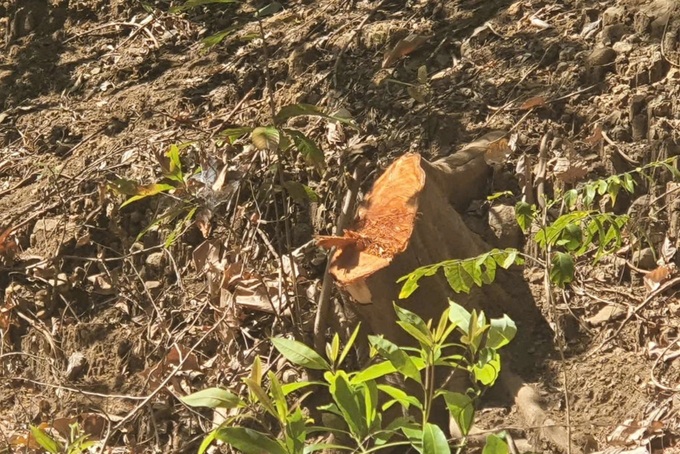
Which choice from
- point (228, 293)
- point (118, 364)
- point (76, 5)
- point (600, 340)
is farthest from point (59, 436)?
point (76, 5)

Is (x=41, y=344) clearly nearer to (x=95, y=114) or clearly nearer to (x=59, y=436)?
(x=59, y=436)

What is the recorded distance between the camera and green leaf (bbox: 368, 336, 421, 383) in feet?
7.51

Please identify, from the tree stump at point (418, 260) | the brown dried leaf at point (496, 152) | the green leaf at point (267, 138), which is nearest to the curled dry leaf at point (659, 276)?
the tree stump at point (418, 260)

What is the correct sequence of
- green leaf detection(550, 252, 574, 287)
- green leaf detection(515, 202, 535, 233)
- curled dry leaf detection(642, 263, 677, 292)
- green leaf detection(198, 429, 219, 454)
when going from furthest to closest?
curled dry leaf detection(642, 263, 677, 292) → green leaf detection(515, 202, 535, 233) → green leaf detection(550, 252, 574, 287) → green leaf detection(198, 429, 219, 454)

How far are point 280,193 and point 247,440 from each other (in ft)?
8.29

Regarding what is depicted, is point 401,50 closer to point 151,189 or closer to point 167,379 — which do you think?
point 151,189

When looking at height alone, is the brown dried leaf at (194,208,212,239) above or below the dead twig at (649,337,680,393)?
above

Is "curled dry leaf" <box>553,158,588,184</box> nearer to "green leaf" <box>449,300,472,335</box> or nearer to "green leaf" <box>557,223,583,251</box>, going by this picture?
"green leaf" <box>557,223,583,251</box>

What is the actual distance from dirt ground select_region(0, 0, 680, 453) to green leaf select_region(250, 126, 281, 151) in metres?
0.38

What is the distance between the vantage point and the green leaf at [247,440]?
2291 mm

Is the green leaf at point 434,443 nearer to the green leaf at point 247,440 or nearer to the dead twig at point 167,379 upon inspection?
the green leaf at point 247,440

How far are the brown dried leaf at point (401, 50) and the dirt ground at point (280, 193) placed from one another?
0.06ft

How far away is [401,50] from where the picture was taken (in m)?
5.25

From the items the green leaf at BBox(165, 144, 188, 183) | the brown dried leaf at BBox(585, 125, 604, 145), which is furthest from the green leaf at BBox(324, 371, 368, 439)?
the brown dried leaf at BBox(585, 125, 604, 145)
